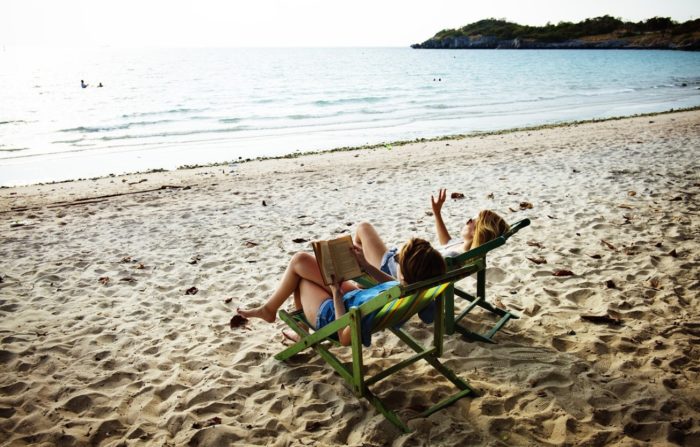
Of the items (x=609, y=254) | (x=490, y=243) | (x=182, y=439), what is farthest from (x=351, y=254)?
(x=609, y=254)

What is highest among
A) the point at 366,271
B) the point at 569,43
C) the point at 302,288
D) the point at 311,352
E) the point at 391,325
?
the point at 569,43

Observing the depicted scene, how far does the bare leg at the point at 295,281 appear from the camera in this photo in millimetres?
3193

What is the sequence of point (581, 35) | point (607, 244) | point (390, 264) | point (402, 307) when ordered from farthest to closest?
point (581, 35), point (607, 244), point (390, 264), point (402, 307)

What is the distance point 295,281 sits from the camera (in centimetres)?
329

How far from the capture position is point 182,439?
269cm

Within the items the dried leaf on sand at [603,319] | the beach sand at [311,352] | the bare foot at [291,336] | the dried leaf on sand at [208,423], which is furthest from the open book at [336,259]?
the dried leaf on sand at [603,319]

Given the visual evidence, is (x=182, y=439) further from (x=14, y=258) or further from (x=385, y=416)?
(x=14, y=258)

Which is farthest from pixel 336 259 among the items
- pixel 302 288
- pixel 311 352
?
pixel 311 352

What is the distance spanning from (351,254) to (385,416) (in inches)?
38.0

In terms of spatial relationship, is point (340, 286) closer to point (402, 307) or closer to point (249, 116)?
point (402, 307)

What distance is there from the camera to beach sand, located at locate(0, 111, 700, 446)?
2.76m

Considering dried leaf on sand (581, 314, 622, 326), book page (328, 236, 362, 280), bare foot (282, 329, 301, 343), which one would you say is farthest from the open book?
dried leaf on sand (581, 314, 622, 326)

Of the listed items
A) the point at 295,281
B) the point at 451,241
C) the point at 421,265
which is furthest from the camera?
the point at 451,241

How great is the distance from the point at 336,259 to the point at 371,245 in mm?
1097
